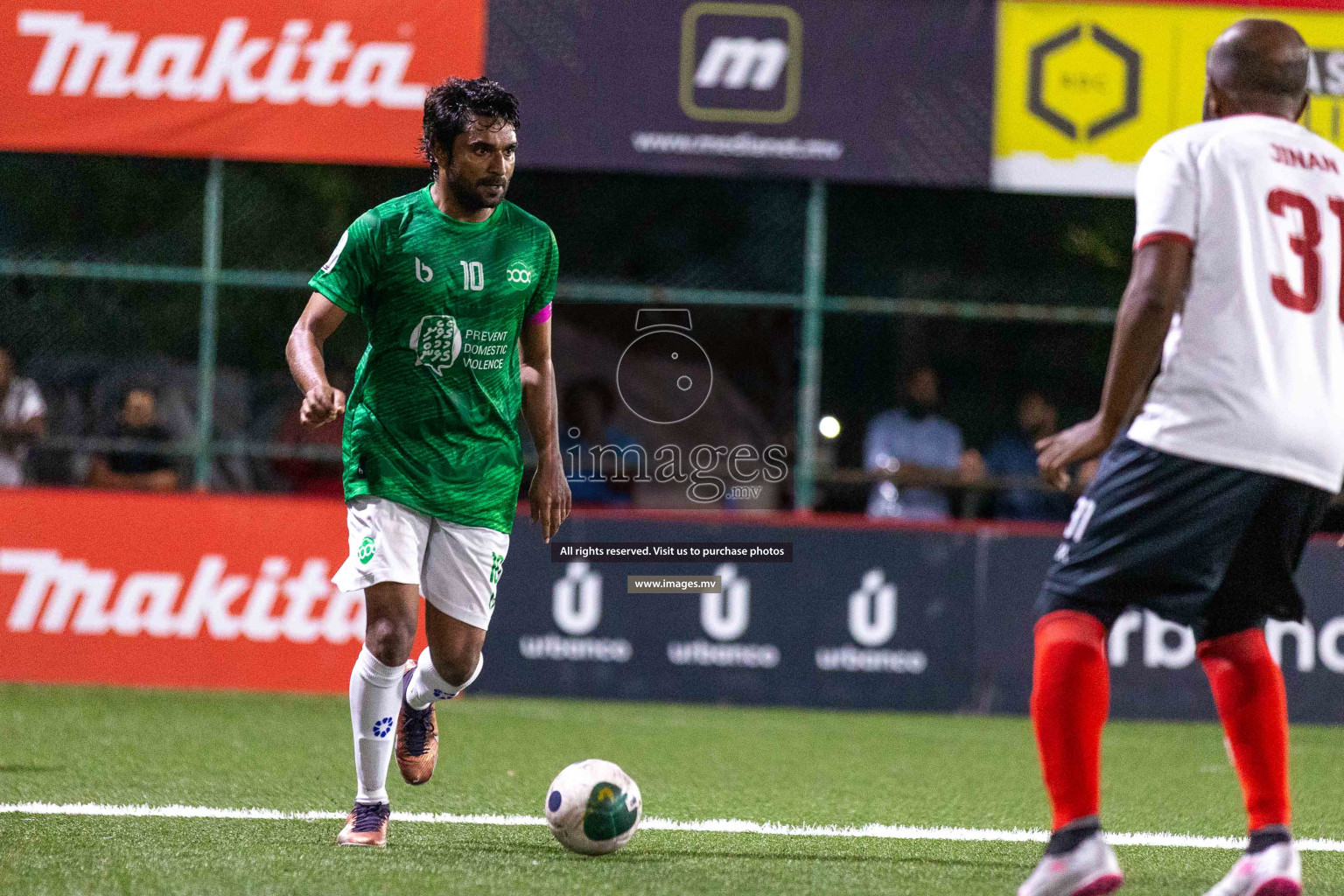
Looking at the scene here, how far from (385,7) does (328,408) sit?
633 cm

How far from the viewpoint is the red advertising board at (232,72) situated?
33.7 ft

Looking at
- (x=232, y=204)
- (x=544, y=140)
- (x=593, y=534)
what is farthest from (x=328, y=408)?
(x=232, y=204)

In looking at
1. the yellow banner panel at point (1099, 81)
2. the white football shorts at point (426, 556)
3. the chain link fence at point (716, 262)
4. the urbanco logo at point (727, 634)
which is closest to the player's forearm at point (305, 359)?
the white football shorts at point (426, 556)

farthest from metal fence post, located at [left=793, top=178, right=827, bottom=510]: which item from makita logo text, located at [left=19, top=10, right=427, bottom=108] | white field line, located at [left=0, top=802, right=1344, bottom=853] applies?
white field line, located at [left=0, top=802, right=1344, bottom=853]

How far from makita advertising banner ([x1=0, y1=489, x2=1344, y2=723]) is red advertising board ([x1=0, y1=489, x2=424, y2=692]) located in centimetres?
1

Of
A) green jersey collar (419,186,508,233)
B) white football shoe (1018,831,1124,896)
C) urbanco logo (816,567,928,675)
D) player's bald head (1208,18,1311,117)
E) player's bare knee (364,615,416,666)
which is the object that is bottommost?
urbanco logo (816,567,928,675)

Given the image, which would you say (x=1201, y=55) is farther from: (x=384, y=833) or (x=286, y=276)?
(x=384, y=833)

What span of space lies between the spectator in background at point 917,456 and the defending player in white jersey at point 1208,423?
692cm

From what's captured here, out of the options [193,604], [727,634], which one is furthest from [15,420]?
[727,634]

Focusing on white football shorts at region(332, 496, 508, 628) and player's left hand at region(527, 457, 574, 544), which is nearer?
white football shorts at region(332, 496, 508, 628)

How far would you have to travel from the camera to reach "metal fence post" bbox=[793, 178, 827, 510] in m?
10.5

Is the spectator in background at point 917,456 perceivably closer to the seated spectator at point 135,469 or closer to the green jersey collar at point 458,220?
the seated spectator at point 135,469

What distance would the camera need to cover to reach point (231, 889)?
4.15 metres

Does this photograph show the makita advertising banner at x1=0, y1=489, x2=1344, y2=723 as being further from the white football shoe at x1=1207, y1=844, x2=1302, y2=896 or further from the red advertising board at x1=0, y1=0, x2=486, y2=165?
the white football shoe at x1=1207, y1=844, x2=1302, y2=896
